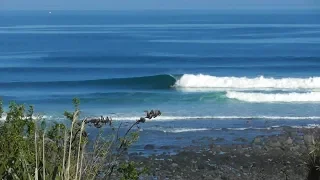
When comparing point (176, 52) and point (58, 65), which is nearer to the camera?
point (58, 65)

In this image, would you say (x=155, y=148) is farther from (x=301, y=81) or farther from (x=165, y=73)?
(x=165, y=73)

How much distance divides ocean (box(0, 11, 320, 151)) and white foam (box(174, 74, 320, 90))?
4 centimetres

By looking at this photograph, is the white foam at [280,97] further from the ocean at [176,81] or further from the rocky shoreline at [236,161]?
the rocky shoreline at [236,161]

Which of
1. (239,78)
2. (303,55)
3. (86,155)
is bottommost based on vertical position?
(86,155)

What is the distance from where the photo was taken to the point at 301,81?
3322 centimetres

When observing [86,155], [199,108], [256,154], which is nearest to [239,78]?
[199,108]

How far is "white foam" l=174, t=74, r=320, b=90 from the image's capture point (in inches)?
1284

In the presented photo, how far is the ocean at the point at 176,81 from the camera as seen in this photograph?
865 inches

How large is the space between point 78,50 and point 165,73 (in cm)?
1476

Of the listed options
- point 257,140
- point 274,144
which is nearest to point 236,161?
point 274,144

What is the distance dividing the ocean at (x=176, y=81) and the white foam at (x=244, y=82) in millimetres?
44

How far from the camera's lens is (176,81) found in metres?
34.7

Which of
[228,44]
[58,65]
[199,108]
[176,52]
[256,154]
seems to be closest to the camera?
[256,154]

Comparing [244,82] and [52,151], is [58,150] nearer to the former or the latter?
[52,151]
